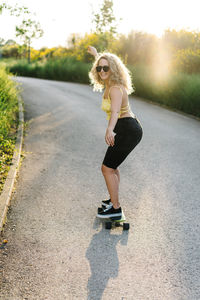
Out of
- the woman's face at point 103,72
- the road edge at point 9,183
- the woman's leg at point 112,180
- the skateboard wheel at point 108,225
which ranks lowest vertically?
the road edge at point 9,183

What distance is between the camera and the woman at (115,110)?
3.62 metres

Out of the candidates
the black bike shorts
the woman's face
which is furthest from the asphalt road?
the woman's face

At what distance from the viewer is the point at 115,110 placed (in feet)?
11.8

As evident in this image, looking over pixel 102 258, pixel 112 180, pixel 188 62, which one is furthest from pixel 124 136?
pixel 188 62

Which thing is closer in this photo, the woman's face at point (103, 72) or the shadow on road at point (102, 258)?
the shadow on road at point (102, 258)

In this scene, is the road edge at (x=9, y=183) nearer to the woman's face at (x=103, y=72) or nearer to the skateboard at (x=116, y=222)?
the skateboard at (x=116, y=222)

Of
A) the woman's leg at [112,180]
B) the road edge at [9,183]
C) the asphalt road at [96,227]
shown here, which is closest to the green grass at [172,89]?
the asphalt road at [96,227]

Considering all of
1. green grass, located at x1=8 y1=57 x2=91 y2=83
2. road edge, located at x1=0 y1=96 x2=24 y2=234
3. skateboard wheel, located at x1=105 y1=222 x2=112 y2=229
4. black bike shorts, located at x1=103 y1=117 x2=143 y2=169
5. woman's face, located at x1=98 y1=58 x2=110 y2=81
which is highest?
woman's face, located at x1=98 y1=58 x2=110 y2=81

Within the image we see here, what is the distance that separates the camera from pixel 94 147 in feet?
25.2

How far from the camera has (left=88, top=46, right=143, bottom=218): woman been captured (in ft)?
11.9

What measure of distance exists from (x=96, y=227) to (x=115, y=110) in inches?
60.9

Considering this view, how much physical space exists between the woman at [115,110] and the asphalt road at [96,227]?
2.75ft

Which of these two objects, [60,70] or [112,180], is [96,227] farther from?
[60,70]

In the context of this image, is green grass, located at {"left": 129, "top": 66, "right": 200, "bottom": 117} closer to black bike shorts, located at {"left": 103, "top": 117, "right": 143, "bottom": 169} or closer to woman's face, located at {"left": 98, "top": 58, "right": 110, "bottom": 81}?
black bike shorts, located at {"left": 103, "top": 117, "right": 143, "bottom": 169}
